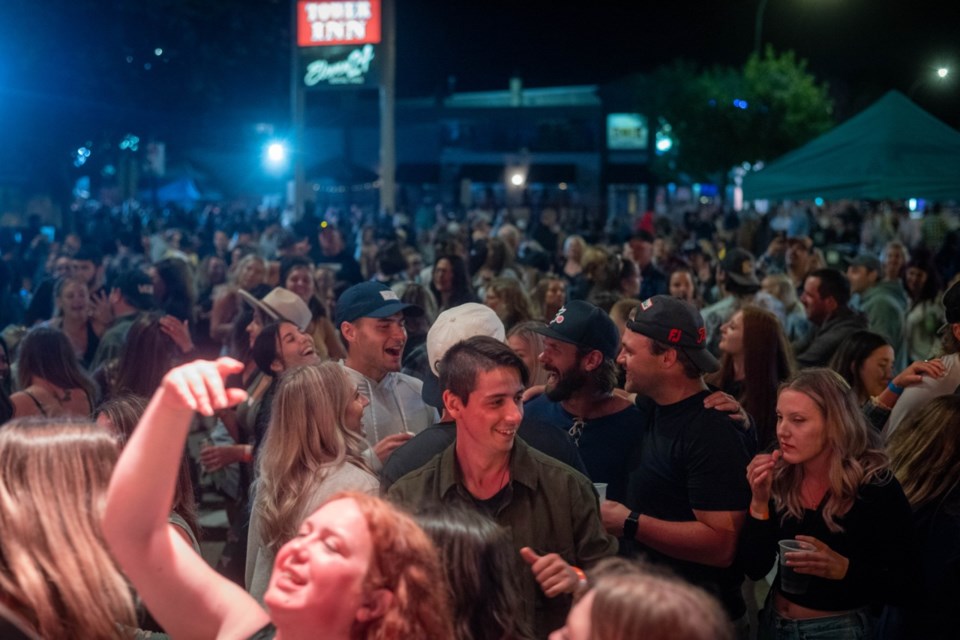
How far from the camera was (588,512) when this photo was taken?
3535 millimetres

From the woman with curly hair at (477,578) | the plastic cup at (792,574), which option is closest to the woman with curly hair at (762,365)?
the plastic cup at (792,574)

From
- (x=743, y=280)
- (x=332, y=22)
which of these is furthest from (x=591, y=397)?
(x=332, y=22)

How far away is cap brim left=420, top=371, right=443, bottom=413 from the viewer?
16.1ft

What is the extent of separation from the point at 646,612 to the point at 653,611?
0.04 ft

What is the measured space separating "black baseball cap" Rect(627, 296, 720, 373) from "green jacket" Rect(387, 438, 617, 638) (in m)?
0.99

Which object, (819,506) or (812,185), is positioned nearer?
(819,506)

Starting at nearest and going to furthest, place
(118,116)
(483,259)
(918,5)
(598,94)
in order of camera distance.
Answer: (483,259)
(118,116)
(918,5)
(598,94)

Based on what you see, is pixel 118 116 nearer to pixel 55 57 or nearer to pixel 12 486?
pixel 55 57

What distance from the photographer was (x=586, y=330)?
15.7 ft

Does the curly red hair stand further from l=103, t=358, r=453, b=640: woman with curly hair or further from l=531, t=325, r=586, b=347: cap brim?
l=531, t=325, r=586, b=347: cap brim

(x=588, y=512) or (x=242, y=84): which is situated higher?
(x=242, y=84)

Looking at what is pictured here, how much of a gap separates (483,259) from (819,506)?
705 centimetres

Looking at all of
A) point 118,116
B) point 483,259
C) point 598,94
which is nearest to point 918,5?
point 598,94

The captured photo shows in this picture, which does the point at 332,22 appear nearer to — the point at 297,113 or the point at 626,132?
the point at 297,113
